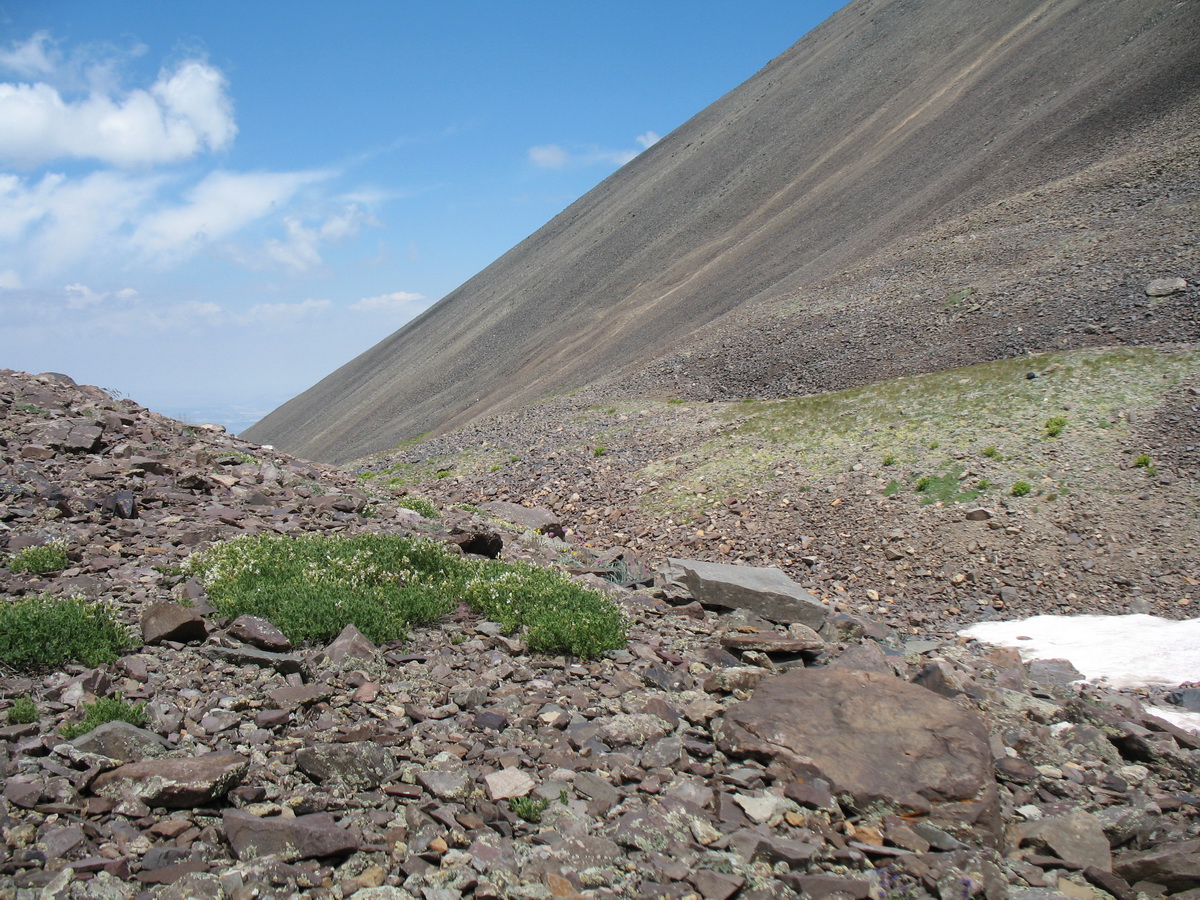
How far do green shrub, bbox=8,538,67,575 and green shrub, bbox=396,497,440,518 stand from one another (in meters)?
4.76

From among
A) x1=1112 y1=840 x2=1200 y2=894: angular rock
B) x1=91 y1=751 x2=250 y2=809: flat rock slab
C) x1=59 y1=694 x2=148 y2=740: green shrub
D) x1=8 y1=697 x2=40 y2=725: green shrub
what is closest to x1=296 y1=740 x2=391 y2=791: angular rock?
x1=91 y1=751 x2=250 y2=809: flat rock slab

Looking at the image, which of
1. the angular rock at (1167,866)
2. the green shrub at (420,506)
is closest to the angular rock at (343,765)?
the angular rock at (1167,866)

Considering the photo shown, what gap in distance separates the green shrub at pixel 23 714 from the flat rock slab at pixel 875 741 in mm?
4495

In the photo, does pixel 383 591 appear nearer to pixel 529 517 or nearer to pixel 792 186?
pixel 529 517

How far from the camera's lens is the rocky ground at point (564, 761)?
13.4ft

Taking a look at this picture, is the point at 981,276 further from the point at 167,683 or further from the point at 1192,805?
the point at 167,683

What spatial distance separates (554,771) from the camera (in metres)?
5.07

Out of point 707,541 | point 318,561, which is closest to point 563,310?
point 707,541

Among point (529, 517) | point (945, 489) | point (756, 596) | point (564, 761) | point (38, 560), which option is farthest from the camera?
point (529, 517)

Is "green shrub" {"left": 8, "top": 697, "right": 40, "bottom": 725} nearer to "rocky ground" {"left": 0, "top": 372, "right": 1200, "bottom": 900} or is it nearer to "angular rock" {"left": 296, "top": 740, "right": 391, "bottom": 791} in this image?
"rocky ground" {"left": 0, "top": 372, "right": 1200, "bottom": 900}

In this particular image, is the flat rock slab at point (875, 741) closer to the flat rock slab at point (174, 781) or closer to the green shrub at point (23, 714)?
the flat rock slab at point (174, 781)

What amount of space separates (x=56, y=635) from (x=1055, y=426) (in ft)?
56.5

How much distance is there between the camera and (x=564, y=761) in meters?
5.18

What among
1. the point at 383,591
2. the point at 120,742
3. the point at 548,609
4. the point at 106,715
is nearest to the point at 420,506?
the point at 383,591
